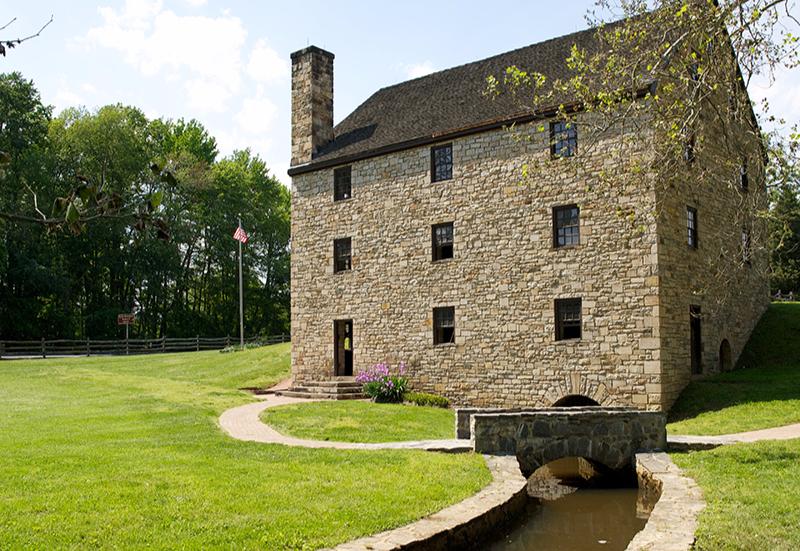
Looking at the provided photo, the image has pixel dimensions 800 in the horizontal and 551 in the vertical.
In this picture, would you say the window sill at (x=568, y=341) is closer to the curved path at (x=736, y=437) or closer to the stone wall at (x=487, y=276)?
the stone wall at (x=487, y=276)

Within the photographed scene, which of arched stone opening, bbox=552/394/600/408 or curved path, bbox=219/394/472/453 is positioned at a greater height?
arched stone opening, bbox=552/394/600/408

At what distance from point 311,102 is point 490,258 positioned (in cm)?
877

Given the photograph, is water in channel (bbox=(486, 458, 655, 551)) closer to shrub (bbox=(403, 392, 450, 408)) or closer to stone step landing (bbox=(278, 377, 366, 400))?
shrub (bbox=(403, 392, 450, 408))

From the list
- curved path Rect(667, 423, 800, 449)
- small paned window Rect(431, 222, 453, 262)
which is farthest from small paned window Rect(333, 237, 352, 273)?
curved path Rect(667, 423, 800, 449)

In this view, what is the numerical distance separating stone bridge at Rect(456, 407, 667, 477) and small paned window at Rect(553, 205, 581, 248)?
6.84 meters

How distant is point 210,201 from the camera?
50062 mm

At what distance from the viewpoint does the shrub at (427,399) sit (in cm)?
1928

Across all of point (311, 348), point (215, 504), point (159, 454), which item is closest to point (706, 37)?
point (215, 504)

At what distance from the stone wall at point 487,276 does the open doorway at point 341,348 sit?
0.23 meters

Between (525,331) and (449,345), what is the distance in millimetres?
2374

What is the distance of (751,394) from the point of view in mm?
16250

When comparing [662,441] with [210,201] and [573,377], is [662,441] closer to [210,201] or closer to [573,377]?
[573,377]

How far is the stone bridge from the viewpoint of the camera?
449 inches

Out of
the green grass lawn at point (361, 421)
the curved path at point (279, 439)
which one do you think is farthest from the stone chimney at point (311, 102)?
the curved path at point (279, 439)
